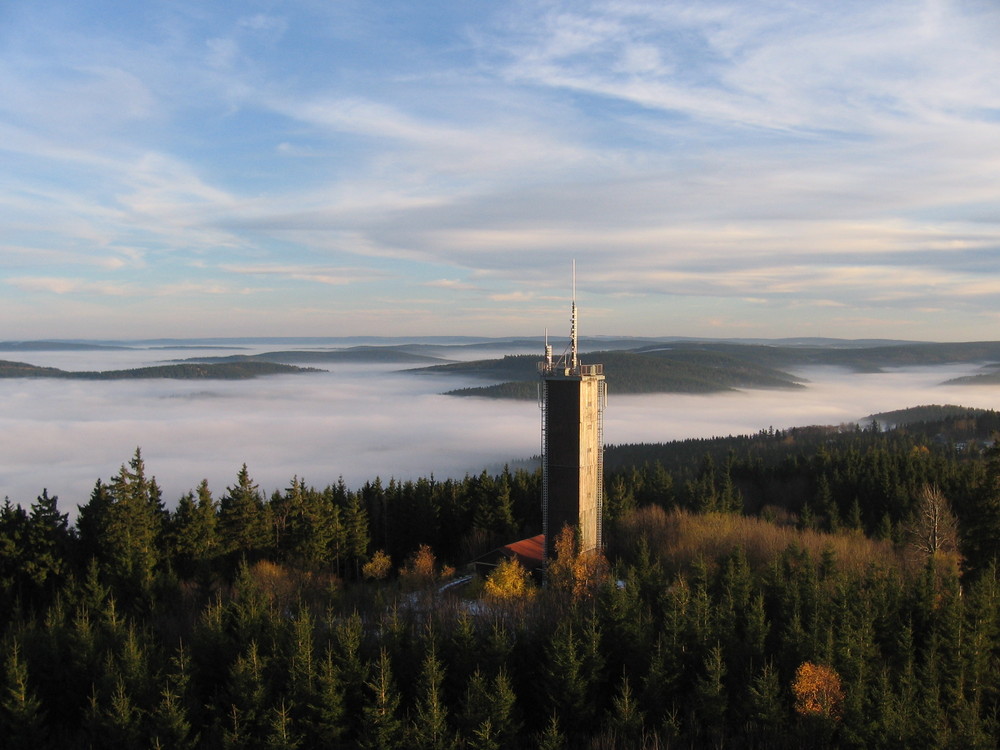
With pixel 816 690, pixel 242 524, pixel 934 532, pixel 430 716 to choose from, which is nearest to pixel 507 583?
pixel 430 716

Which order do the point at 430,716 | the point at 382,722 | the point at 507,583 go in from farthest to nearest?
the point at 507,583 < the point at 382,722 < the point at 430,716

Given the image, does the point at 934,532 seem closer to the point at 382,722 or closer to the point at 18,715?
the point at 382,722

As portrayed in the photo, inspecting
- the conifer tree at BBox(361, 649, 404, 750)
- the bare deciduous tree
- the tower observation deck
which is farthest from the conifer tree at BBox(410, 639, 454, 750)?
the bare deciduous tree

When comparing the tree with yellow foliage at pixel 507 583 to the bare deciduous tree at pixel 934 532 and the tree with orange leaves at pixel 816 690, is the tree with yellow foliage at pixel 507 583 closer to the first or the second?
the tree with orange leaves at pixel 816 690

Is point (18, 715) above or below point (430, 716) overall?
below

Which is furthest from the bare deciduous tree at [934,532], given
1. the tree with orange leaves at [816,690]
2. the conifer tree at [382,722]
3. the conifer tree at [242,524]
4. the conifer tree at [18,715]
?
the conifer tree at [18,715]

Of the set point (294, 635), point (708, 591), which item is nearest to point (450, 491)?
point (708, 591)

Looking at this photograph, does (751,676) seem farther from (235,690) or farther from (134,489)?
(134,489)

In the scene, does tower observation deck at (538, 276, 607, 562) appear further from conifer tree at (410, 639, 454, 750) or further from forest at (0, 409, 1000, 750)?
conifer tree at (410, 639, 454, 750)
